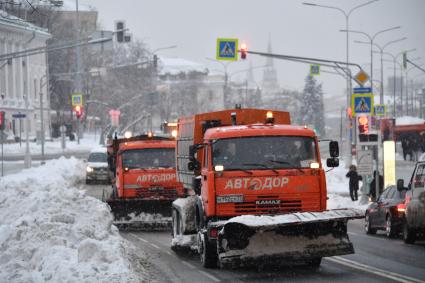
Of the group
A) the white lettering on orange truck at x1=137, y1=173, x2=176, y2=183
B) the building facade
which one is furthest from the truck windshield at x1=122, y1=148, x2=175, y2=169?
the building facade

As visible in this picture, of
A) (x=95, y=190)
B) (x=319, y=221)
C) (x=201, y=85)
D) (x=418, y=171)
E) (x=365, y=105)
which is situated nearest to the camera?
(x=319, y=221)

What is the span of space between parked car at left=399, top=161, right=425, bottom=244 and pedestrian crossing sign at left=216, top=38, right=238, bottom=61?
77.3 feet

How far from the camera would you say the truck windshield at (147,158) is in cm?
2839

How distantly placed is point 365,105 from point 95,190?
17565 mm

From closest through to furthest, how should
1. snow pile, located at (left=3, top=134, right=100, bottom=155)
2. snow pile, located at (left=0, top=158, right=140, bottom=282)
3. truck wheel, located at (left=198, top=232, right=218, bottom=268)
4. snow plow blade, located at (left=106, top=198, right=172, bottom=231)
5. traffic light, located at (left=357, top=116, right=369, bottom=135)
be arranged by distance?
snow pile, located at (left=0, top=158, right=140, bottom=282)
truck wheel, located at (left=198, top=232, right=218, bottom=268)
snow plow blade, located at (left=106, top=198, right=172, bottom=231)
traffic light, located at (left=357, top=116, right=369, bottom=135)
snow pile, located at (left=3, top=134, right=100, bottom=155)

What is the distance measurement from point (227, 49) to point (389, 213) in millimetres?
21803

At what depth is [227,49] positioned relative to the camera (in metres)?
45.0

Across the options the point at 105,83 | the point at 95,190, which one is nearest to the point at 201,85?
the point at 105,83

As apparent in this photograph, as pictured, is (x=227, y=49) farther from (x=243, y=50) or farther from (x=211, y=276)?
(x=211, y=276)

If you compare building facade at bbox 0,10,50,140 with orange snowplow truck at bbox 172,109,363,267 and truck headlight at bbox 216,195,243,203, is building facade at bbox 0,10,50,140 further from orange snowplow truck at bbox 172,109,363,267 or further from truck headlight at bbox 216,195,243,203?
truck headlight at bbox 216,195,243,203

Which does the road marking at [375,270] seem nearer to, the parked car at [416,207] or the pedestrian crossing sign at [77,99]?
the parked car at [416,207]

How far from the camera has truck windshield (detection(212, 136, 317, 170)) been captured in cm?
1714

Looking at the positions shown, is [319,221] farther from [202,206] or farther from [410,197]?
[410,197]

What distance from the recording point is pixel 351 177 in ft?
126
